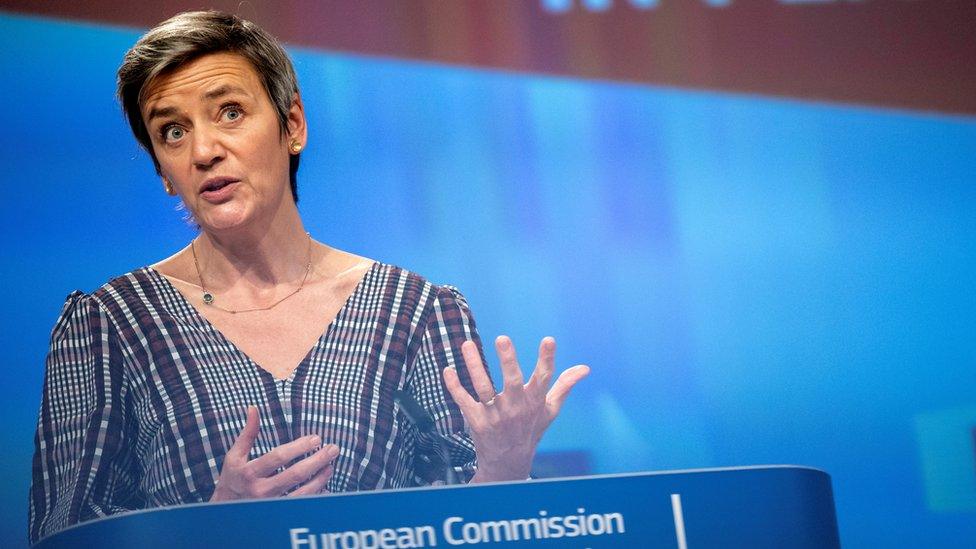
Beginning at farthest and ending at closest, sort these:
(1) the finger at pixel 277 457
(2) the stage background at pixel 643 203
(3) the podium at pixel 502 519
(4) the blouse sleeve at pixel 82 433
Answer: (2) the stage background at pixel 643 203
(4) the blouse sleeve at pixel 82 433
(1) the finger at pixel 277 457
(3) the podium at pixel 502 519

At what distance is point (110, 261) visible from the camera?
8.50ft

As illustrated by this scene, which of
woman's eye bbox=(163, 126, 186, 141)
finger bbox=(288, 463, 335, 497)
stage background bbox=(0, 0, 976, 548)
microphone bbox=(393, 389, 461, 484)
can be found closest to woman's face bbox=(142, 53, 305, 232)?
woman's eye bbox=(163, 126, 186, 141)

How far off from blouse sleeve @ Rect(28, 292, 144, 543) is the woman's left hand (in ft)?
2.32

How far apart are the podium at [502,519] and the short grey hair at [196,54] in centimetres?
117

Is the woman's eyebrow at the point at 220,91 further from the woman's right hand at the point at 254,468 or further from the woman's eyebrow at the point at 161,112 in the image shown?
the woman's right hand at the point at 254,468

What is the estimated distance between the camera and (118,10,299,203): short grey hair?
7.32 ft

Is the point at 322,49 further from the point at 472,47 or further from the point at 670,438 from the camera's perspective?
the point at 670,438

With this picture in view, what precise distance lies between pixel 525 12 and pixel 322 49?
518mm

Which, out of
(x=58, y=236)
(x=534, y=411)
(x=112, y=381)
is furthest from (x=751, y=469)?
(x=58, y=236)

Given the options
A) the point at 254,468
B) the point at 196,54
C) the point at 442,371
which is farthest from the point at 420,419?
the point at 196,54

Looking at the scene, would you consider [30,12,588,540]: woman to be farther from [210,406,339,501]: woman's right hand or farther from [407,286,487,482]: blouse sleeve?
[210,406,339,501]: woman's right hand

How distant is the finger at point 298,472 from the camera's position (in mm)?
1673

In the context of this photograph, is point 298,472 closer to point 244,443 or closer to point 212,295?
point 244,443

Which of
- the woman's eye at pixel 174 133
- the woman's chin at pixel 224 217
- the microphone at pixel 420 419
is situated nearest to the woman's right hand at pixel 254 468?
the microphone at pixel 420 419
